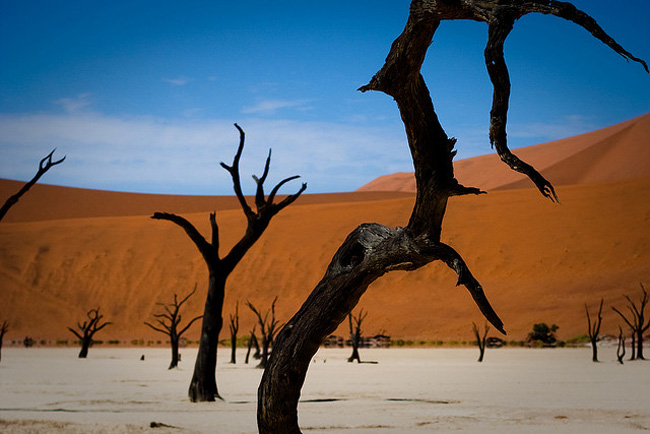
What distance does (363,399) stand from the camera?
15.4m

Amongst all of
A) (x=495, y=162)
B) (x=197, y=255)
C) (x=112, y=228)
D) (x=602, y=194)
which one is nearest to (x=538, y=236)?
(x=602, y=194)

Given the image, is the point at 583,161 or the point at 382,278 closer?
the point at 382,278

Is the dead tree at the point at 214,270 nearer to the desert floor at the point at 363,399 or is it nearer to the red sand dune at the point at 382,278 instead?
the desert floor at the point at 363,399

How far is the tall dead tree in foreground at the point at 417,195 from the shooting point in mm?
5165

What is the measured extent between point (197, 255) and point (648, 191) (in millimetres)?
34722

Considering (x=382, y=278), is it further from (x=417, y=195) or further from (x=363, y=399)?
(x=417, y=195)

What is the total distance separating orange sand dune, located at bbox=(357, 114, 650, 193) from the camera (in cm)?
9769

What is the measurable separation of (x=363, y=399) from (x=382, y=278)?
42.8 meters

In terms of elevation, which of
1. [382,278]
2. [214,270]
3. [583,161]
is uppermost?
[583,161]

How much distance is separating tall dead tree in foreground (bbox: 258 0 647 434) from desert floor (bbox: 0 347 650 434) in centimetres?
393

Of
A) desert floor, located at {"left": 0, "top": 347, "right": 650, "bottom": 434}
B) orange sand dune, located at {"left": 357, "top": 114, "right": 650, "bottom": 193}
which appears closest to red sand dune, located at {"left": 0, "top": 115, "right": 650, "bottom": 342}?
desert floor, located at {"left": 0, "top": 347, "right": 650, "bottom": 434}

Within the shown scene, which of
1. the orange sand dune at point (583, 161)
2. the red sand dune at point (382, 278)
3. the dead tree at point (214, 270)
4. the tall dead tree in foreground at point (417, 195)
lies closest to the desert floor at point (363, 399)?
the dead tree at point (214, 270)

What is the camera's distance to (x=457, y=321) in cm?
4722

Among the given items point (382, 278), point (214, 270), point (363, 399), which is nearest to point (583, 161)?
point (382, 278)
